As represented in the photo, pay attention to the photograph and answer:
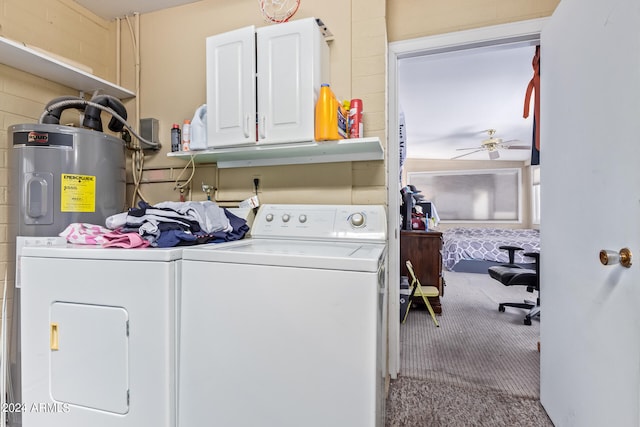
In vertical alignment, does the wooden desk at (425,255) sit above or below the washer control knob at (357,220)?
below

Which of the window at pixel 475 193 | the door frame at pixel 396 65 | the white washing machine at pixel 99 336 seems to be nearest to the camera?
the white washing machine at pixel 99 336

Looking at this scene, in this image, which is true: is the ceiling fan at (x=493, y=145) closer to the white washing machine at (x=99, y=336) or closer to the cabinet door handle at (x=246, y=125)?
the cabinet door handle at (x=246, y=125)

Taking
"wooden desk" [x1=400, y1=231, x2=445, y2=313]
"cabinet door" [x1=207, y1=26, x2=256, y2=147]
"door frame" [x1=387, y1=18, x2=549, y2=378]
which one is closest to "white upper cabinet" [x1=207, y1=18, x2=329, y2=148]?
"cabinet door" [x1=207, y1=26, x2=256, y2=147]

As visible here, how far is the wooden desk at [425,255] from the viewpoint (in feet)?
10.6

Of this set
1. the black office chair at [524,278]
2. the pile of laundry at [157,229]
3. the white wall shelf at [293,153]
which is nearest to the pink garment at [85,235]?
the pile of laundry at [157,229]

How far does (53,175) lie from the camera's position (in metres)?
1.61

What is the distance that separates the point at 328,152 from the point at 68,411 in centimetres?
162

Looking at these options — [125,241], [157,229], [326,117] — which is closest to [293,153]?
[326,117]

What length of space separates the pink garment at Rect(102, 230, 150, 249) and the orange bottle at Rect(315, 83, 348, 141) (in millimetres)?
898

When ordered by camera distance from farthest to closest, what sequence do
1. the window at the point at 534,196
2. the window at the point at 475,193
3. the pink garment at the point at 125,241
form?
the window at the point at 475,193 < the window at the point at 534,196 < the pink garment at the point at 125,241

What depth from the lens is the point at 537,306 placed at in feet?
10.3

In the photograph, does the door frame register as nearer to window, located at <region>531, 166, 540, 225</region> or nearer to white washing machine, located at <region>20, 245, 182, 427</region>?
white washing machine, located at <region>20, 245, 182, 427</region>

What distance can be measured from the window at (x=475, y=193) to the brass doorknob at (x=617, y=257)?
664cm

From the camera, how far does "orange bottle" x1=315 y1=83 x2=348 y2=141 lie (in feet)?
4.90
